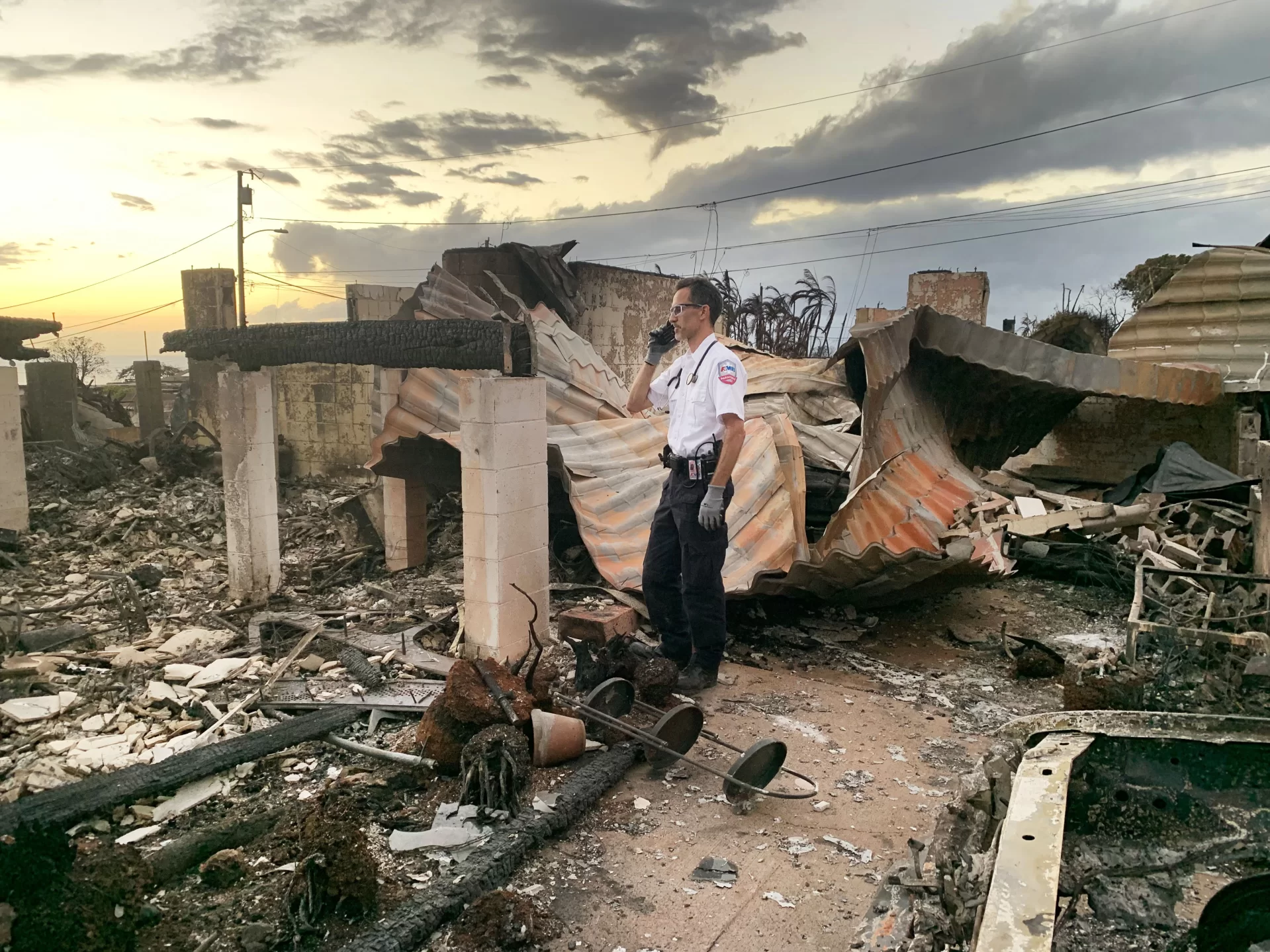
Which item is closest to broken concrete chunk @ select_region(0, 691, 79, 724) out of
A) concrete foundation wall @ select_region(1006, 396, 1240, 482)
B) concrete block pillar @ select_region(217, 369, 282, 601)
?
concrete block pillar @ select_region(217, 369, 282, 601)

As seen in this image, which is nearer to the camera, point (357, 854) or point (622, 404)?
point (357, 854)

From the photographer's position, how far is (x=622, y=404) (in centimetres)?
956

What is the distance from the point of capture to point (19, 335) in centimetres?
1211

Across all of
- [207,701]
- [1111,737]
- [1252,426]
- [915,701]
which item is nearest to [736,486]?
[915,701]

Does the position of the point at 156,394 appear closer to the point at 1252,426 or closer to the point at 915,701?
the point at 915,701

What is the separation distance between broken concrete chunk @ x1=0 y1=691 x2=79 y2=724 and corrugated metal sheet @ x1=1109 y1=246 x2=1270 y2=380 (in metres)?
13.4

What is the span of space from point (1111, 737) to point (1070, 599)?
6.28 metres

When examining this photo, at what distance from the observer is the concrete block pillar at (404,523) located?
868 cm

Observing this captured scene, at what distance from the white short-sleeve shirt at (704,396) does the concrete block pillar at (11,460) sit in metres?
9.19

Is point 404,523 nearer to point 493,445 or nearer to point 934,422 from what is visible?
point 493,445

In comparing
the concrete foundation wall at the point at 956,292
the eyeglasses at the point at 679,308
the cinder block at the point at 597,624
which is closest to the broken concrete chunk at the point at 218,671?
the cinder block at the point at 597,624

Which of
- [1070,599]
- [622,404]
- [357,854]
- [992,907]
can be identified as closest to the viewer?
[992,907]

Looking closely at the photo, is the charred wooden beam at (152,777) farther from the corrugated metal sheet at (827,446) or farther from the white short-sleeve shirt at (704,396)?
the corrugated metal sheet at (827,446)

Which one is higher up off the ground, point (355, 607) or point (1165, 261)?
point (1165, 261)
